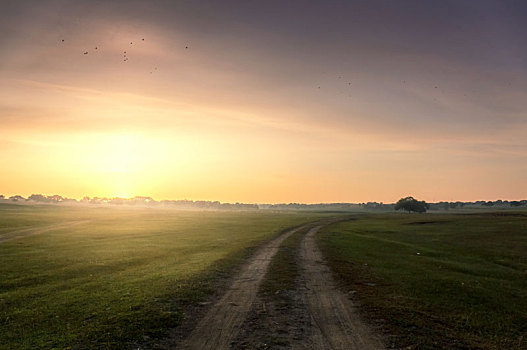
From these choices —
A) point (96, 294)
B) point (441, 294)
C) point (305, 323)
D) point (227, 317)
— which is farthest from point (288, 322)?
point (96, 294)

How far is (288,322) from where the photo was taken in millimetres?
14547

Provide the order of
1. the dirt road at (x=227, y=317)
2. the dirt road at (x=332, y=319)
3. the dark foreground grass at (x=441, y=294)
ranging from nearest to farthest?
1. the dirt road at (x=332, y=319)
2. the dirt road at (x=227, y=317)
3. the dark foreground grass at (x=441, y=294)

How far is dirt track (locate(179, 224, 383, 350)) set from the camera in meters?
12.3

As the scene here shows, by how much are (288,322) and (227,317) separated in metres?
2.97

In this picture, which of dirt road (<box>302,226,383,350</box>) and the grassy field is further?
the grassy field

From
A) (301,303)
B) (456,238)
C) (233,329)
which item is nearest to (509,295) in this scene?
(301,303)

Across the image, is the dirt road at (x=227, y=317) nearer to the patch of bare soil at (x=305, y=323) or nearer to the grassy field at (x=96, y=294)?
the patch of bare soil at (x=305, y=323)

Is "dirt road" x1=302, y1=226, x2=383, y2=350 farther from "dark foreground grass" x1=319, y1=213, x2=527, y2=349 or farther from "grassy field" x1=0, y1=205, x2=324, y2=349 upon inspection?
"grassy field" x1=0, y1=205, x2=324, y2=349

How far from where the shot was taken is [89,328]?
1410 cm

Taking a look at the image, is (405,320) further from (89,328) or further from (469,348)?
(89,328)

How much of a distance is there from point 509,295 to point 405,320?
1226cm

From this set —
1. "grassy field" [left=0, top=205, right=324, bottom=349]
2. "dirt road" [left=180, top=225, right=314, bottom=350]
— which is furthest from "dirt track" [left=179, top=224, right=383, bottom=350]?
"grassy field" [left=0, top=205, right=324, bottom=349]

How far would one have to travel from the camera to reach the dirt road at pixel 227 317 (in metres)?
12.4

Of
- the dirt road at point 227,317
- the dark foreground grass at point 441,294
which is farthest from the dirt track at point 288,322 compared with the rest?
the dark foreground grass at point 441,294
